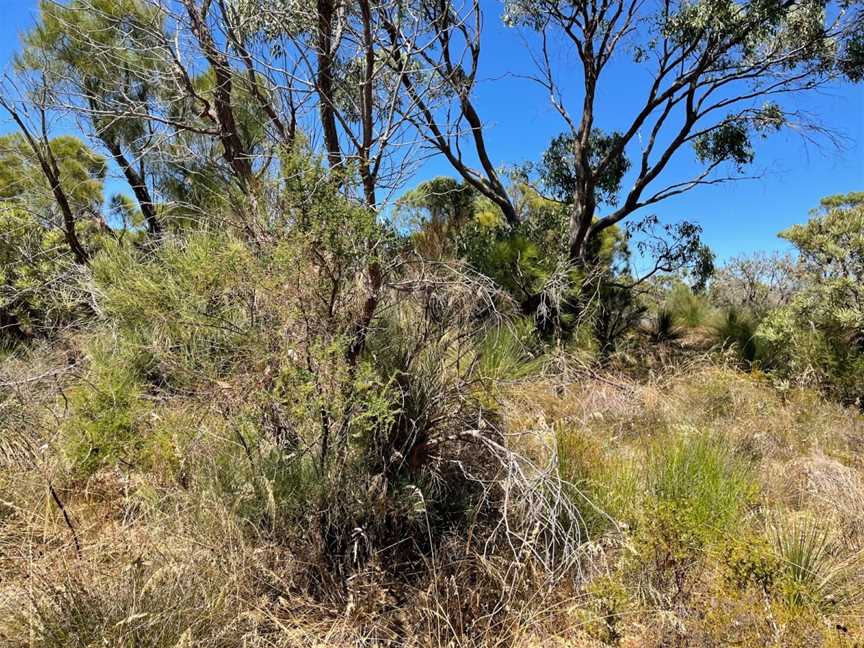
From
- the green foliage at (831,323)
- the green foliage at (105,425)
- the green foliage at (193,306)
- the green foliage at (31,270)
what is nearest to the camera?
the green foliage at (193,306)

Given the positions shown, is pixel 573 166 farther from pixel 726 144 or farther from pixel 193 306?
pixel 193 306

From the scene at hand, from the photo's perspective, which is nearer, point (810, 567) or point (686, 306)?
point (810, 567)

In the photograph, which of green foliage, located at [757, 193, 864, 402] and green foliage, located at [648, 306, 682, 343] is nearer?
green foliage, located at [757, 193, 864, 402]

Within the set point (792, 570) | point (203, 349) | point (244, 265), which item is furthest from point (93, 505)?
point (792, 570)

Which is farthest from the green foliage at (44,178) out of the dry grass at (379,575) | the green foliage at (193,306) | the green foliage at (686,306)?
the green foliage at (686,306)

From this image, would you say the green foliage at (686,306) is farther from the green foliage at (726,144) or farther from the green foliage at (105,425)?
the green foliage at (105,425)

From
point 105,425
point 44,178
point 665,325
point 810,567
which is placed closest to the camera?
point 810,567

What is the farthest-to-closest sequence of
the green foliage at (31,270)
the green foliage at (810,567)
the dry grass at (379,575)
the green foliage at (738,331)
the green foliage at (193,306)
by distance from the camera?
the green foliage at (738,331)
the green foliage at (31,270)
the green foliage at (193,306)
the green foliage at (810,567)
the dry grass at (379,575)

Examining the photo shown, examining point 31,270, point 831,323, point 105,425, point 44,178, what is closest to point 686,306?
point 831,323

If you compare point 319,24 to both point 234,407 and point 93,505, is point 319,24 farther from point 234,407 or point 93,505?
point 93,505

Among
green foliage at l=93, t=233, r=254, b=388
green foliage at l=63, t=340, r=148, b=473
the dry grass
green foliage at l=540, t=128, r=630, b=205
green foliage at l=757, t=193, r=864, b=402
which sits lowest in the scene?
the dry grass

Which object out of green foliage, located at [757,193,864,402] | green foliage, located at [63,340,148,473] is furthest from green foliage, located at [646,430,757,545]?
green foliage, located at [757,193,864,402]

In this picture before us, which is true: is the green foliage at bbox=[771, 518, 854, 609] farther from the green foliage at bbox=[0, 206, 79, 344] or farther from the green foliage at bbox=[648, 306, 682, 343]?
the green foliage at bbox=[648, 306, 682, 343]

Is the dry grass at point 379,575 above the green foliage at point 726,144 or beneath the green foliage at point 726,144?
beneath
